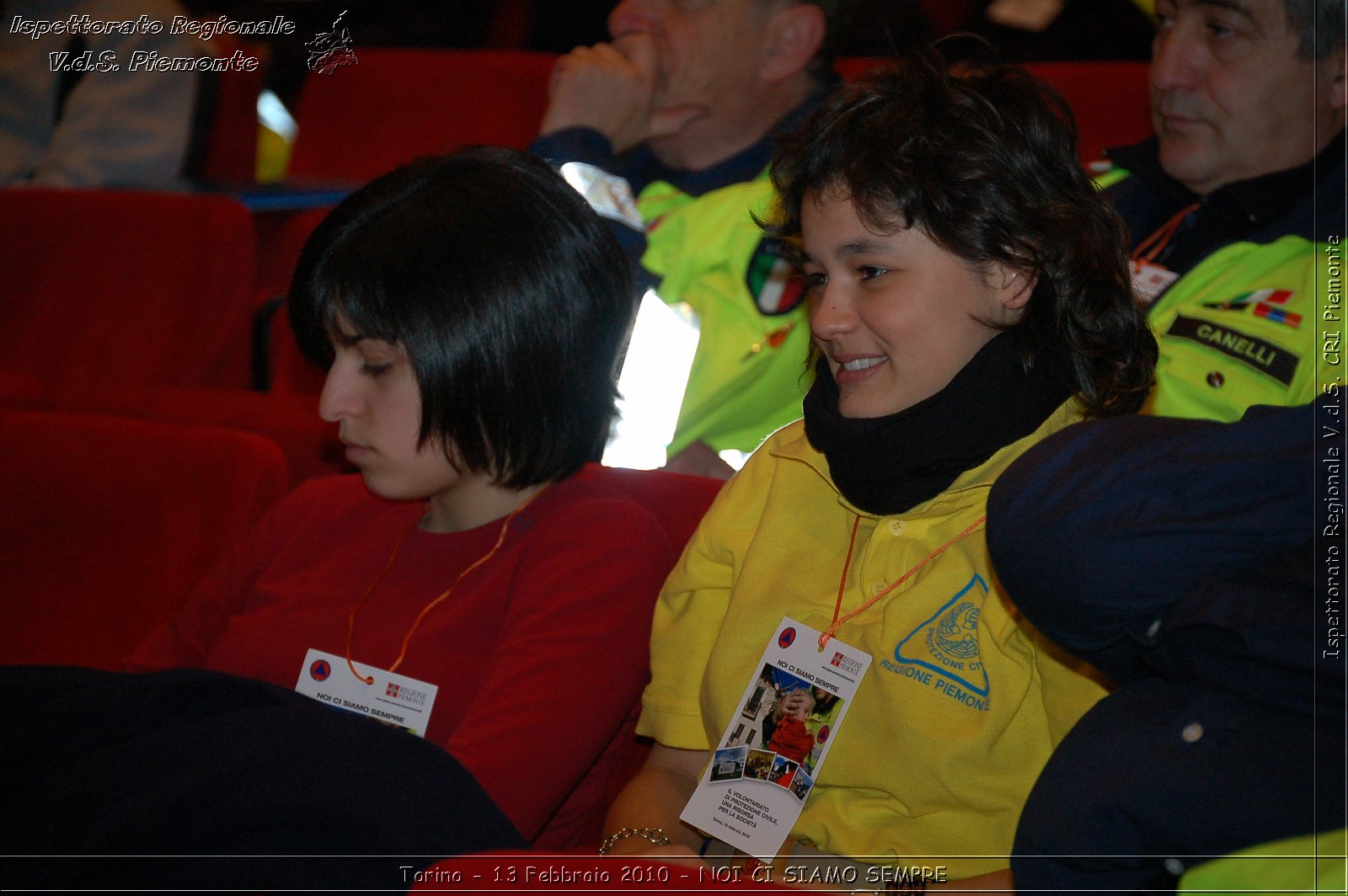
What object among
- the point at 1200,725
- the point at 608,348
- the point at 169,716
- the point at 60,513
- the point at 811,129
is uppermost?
the point at 811,129

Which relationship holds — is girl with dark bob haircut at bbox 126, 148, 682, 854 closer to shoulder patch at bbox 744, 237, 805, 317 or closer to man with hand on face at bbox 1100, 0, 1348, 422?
shoulder patch at bbox 744, 237, 805, 317

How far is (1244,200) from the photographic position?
6.06ft

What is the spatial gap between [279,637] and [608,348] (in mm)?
597

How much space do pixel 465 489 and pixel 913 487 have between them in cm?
65

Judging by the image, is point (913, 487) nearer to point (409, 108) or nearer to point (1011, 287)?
point (1011, 287)

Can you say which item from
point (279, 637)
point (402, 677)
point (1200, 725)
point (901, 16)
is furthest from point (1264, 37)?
point (279, 637)

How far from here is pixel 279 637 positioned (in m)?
1.60

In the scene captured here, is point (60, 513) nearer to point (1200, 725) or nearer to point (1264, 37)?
point (1200, 725)

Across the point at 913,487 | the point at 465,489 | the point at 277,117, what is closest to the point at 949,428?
the point at 913,487

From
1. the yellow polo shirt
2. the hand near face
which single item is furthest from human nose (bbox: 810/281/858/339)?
the hand near face

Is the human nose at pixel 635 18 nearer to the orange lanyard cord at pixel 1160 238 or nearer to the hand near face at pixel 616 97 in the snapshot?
the hand near face at pixel 616 97

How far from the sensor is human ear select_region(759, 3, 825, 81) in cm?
248

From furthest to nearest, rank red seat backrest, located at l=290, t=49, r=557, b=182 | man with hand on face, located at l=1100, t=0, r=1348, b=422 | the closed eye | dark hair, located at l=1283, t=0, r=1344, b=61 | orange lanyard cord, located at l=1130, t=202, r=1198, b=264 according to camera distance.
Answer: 1. red seat backrest, located at l=290, t=49, r=557, b=182
2. orange lanyard cord, located at l=1130, t=202, r=1198, b=264
3. dark hair, located at l=1283, t=0, r=1344, b=61
4. man with hand on face, located at l=1100, t=0, r=1348, b=422
5. the closed eye

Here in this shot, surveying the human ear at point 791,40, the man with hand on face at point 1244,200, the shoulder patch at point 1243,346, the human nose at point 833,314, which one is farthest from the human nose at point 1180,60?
the human nose at point 833,314
